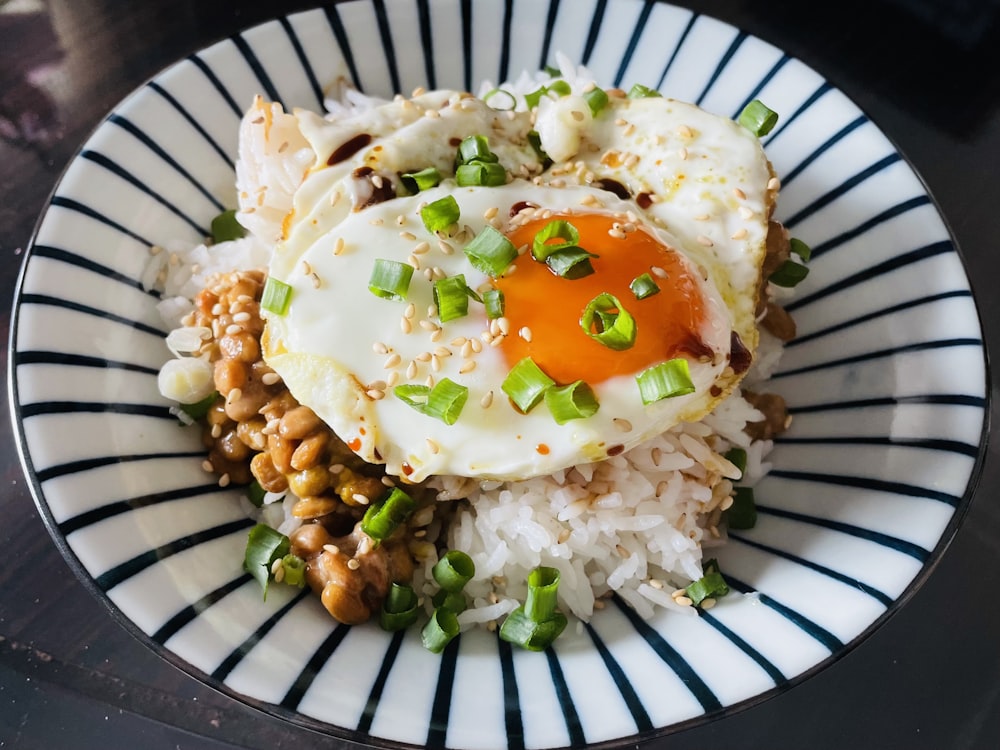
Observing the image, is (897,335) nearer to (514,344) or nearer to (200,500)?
(514,344)

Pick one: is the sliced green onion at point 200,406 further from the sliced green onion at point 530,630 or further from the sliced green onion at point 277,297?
the sliced green onion at point 530,630

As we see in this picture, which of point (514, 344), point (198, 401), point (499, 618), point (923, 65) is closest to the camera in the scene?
point (514, 344)

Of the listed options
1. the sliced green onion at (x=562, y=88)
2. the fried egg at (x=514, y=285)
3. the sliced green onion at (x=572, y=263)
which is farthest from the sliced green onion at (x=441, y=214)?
the sliced green onion at (x=562, y=88)

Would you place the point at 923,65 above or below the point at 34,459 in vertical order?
above

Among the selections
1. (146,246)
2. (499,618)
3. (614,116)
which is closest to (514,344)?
(499,618)

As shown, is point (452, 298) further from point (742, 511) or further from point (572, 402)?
point (742, 511)

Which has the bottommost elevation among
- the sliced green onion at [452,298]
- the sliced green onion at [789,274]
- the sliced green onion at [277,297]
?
the sliced green onion at [789,274]
